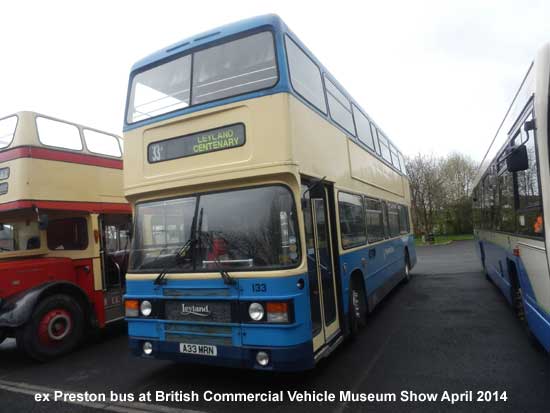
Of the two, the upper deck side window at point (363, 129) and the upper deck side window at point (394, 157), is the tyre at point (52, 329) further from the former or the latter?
the upper deck side window at point (394, 157)

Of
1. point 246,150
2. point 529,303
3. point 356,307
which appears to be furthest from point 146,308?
point 529,303

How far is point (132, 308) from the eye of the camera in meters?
4.83

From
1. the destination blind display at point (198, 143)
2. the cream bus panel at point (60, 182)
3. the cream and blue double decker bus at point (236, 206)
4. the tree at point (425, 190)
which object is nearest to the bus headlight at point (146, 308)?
the cream and blue double decker bus at point (236, 206)

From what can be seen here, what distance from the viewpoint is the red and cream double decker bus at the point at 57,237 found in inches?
254

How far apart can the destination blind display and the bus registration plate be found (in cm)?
226

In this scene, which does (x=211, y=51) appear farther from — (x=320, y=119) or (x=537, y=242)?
(x=537, y=242)

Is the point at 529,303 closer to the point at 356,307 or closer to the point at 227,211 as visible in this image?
the point at 356,307

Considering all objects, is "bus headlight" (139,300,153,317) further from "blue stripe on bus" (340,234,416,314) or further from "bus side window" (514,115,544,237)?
"bus side window" (514,115,544,237)

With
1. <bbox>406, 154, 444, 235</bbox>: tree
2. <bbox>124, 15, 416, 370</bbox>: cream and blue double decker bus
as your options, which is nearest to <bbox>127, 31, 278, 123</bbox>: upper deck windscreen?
<bbox>124, 15, 416, 370</bbox>: cream and blue double decker bus

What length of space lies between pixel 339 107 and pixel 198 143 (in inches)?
119

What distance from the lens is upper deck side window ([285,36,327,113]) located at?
4.79 meters

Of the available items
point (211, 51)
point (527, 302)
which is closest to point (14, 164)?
point (211, 51)

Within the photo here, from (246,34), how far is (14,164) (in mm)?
4915

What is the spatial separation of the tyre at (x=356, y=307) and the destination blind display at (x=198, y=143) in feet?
9.97
